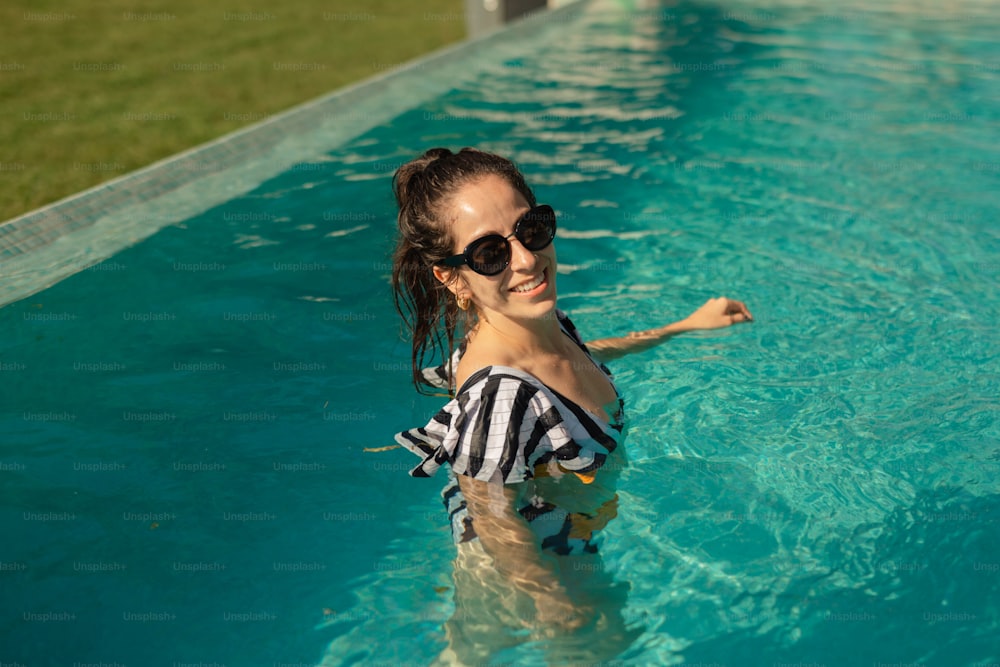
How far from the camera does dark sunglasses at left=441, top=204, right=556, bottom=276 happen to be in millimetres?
2565

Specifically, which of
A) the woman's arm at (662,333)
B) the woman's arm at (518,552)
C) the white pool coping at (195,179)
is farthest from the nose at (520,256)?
the white pool coping at (195,179)

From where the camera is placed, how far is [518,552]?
8.76 ft

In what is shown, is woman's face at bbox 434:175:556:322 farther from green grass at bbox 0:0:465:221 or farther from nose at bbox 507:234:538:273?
green grass at bbox 0:0:465:221

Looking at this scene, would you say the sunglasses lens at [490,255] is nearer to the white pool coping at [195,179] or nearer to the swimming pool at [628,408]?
the swimming pool at [628,408]

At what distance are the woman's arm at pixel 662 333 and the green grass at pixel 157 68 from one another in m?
4.81

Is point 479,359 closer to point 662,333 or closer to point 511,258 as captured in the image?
point 511,258

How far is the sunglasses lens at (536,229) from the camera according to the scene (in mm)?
2590

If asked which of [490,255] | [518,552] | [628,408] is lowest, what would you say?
[628,408]

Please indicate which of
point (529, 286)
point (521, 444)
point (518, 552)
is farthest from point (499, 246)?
point (518, 552)

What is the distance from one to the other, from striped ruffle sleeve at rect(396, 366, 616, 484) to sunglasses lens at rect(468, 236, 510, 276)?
0.93ft

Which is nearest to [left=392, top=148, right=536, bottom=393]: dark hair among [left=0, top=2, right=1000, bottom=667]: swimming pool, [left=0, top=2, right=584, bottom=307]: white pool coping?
[left=0, top=2, right=1000, bottom=667]: swimming pool

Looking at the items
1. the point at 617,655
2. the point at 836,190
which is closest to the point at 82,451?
the point at 617,655

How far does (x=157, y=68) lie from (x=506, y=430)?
9464 millimetres

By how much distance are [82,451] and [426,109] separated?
549 cm
